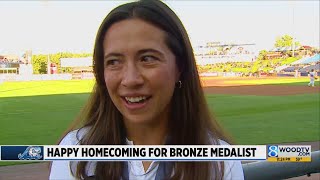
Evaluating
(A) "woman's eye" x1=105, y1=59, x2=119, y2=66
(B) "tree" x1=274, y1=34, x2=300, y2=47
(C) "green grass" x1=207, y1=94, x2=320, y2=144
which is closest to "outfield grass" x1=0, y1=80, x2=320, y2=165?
(C) "green grass" x1=207, y1=94, x2=320, y2=144

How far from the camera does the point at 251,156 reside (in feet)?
4.42

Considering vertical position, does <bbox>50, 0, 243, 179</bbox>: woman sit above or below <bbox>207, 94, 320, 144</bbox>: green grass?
above

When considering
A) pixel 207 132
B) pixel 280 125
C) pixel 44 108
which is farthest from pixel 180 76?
pixel 44 108

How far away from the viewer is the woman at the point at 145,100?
0.96 meters

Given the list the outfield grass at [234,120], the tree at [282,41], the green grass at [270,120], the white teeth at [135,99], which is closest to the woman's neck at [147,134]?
the white teeth at [135,99]

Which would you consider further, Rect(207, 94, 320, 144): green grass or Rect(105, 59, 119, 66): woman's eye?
Rect(207, 94, 320, 144): green grass

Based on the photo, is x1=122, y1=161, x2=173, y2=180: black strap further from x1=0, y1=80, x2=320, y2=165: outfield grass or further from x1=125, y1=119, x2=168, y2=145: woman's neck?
x1=0, y1=80, x2=320, y2=165: outfield grass

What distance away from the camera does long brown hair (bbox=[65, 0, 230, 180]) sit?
99 cm

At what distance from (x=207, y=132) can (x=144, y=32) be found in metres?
0.32

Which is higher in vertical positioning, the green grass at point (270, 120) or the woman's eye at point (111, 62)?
the woman's eye at point (111, 62)

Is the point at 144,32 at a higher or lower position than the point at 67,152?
higher

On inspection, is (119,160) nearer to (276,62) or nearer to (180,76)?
(180,76)

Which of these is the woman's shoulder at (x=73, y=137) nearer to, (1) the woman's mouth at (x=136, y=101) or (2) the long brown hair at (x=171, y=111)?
(2) the long brown hair at (x=171, y=111)

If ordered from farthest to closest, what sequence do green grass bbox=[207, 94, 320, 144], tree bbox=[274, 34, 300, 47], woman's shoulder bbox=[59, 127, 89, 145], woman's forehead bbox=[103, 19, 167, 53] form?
tree bbox=[274, 34, 300, 47] → green grass bbox=[207, 94, 320, 144] → woman's shoulder bbox=[59, 127, 89, 145] → woman's forehead bbox=[103, 19, 167, 53]
